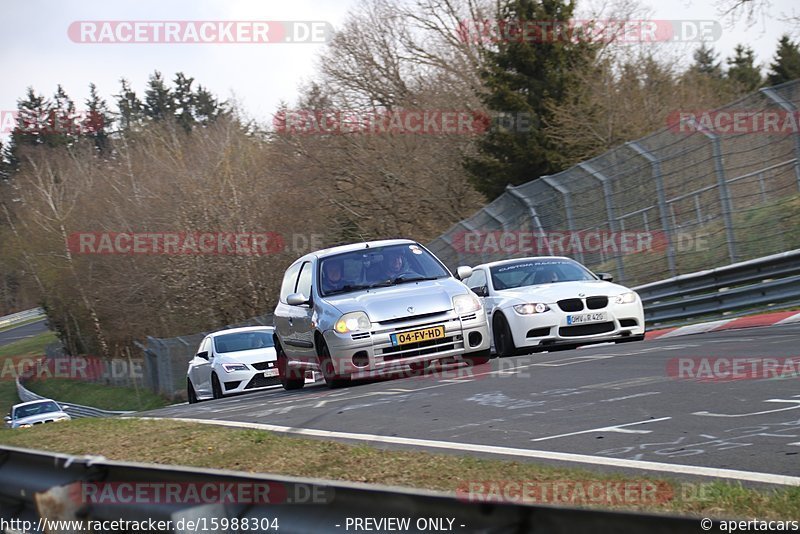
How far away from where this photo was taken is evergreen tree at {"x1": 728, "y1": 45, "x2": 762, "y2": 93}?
6871 cm

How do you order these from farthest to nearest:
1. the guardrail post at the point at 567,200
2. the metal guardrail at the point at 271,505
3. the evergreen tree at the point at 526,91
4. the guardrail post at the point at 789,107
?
the evergreen tree at the point at 526,91 < the guardrail post at the point at 567,200 < the guardrail post at the point at 789,107 < the metal guardrail at the point at 271,505

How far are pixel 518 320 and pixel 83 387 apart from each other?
45299 millimetres

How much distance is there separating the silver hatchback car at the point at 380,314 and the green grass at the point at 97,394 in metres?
24.9

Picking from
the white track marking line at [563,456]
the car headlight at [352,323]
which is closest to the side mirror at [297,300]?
the car headlight at [352,323]

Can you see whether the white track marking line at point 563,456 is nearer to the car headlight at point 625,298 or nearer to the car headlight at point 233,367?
the car headlight at point 625,298

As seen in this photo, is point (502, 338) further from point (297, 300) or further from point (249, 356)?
point (249, 356)

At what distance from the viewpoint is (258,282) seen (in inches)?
1734

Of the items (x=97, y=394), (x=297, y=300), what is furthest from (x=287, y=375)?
(x=97, y=394)

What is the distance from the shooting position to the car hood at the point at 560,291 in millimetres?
14992

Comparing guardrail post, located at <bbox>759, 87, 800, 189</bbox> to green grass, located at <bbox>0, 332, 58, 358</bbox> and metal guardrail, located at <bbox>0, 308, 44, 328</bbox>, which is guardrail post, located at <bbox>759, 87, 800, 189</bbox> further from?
metal guardrail, located at <bbox>0, 308, 44, 328</bbox>

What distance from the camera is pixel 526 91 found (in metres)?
38.9

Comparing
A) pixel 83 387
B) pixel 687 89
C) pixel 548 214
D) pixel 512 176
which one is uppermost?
pixel 687 89

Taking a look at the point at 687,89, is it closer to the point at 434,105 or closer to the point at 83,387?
the point at 434,105

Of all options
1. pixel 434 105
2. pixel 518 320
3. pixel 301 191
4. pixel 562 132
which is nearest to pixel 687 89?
pixel 562 132
